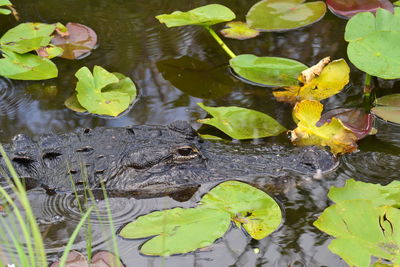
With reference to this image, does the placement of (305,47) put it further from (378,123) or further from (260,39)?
(378,123)

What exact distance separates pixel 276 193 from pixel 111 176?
3.04 ft

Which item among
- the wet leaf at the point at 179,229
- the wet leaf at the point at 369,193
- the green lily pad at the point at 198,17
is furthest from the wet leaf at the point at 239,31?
the wet leaf at the point at 179,229

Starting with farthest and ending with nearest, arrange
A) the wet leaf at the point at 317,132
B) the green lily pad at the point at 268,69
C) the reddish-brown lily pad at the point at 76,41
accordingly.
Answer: the reddish-brown lily pad at the point at 76,41, the green lily pad at the point at 268,69, the wet leaf at the point at 317,132

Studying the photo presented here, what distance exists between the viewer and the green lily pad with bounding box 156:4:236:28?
4.56 m

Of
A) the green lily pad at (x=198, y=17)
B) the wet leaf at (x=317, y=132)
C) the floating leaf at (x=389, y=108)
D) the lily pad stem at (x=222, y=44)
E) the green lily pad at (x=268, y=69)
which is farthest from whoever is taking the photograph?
the lily pad stem at (x=222, y=44)

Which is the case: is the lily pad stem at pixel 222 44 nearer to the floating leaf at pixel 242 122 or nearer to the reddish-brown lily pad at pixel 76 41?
the floating leaf at pixel 242 122

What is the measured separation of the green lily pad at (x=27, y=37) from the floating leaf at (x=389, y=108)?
2387 mm

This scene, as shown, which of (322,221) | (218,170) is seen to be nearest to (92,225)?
(218,170)

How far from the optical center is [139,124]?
4.19m

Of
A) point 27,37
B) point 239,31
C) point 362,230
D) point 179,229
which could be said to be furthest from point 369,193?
point 27,37

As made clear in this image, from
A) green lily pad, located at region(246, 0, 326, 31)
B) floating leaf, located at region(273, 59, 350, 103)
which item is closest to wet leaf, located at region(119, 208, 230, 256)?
floating leaf, located at region(273, 59, 350, 103)

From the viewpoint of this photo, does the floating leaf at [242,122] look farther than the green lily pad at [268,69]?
No

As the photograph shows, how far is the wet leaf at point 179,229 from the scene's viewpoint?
9.91 feet

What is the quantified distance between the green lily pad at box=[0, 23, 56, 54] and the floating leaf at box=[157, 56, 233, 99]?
0.86 metres
